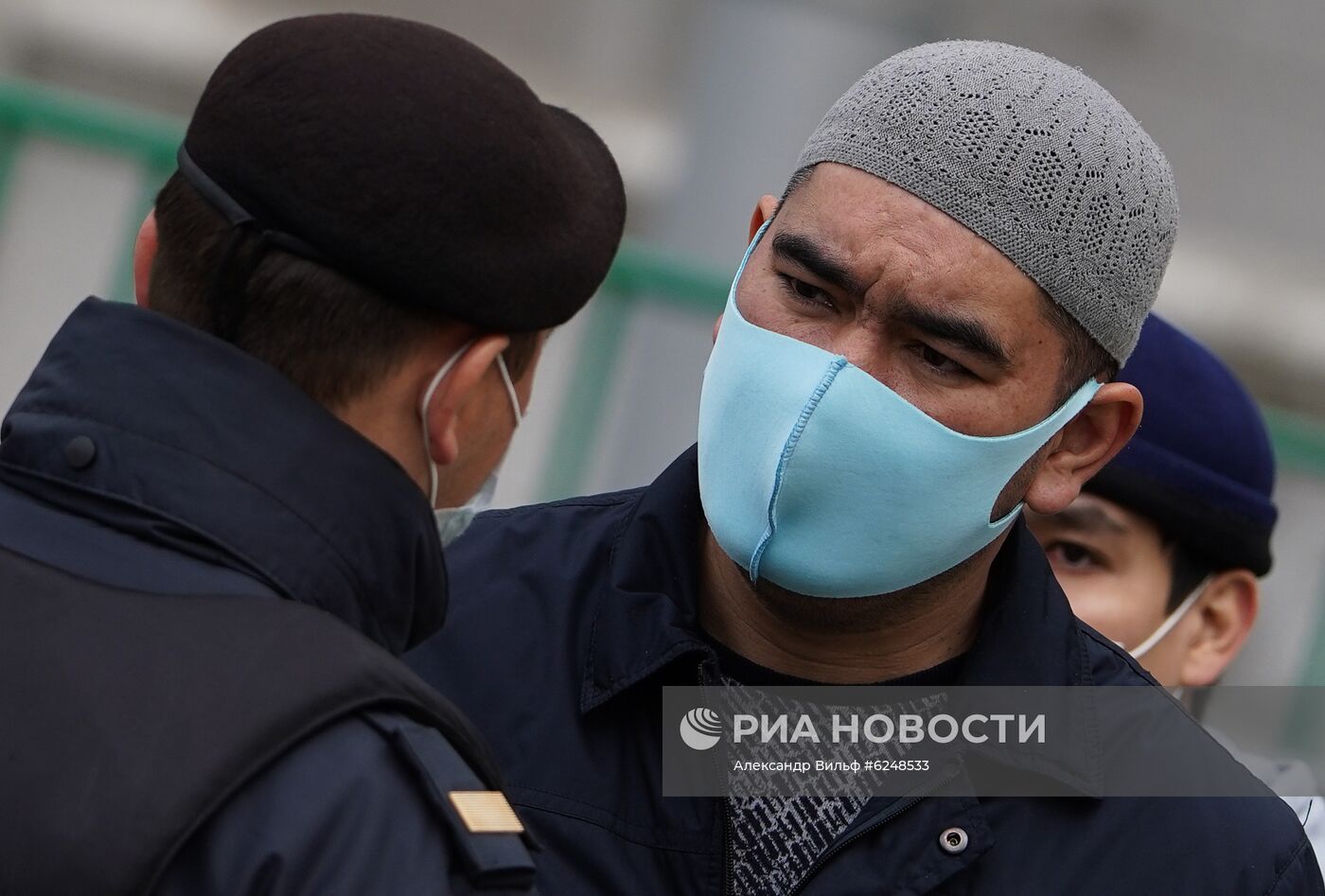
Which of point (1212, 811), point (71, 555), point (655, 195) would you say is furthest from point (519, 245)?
point (655, 195)

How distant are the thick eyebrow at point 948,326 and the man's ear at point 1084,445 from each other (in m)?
0.24

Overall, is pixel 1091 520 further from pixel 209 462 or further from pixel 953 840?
pixel 209 462

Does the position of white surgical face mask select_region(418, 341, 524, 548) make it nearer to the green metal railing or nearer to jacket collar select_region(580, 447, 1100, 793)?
jacket collar select_region(580, 447, 1100, 793)

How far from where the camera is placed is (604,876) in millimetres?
2170

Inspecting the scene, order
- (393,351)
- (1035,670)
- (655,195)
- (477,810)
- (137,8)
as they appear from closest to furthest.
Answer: (477,810) → (393,351) → (1035,670) → (655,195) → (137,8)

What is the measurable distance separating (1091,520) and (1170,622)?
256 millimetres

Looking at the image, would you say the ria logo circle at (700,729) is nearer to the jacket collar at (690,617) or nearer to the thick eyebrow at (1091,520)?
the jacket collar at (690,617)

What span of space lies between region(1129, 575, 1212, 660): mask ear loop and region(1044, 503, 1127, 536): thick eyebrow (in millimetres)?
199

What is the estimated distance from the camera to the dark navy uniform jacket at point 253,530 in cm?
141

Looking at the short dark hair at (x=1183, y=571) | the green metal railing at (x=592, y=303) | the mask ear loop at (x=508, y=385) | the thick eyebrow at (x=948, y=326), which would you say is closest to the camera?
the mask ear loop at (x=508, y=385)

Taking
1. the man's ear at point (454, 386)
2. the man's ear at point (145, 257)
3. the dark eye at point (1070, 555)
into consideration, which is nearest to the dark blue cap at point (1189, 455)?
the dark eye at point (1070, 555)

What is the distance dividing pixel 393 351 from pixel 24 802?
520 mm

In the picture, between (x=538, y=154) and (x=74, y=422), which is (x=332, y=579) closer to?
(x=74, y=422)

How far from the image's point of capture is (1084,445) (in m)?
2.55
